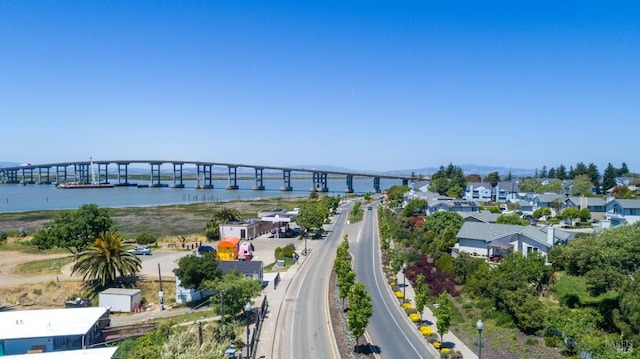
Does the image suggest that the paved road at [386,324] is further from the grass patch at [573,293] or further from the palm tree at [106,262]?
the palm tree at [106,262]

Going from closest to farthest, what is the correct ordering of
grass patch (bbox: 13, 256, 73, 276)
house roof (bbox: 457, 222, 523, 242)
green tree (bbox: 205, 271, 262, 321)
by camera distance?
green tree (bbox: 205, 271, 262, 321) → grass patch (bbox: 13, 256, 73, 276) → house roof (bbox: 457, 222, 523, 242)

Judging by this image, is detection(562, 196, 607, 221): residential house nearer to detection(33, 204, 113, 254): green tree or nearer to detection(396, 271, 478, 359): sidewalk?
detection(396, 271, 478, 359): sidewalk

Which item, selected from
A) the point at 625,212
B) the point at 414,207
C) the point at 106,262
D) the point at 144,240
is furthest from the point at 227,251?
the point at 625,212

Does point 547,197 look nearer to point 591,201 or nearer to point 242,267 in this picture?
point 591,201

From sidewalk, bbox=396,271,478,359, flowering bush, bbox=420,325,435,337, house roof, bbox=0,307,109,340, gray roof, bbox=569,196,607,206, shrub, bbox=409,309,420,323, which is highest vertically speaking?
gray roof, bbox=569,196,607,206

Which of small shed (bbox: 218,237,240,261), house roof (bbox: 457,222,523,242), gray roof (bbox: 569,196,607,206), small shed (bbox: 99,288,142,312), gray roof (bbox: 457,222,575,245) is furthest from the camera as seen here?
gray roof (bbox: 569,196,607,206)

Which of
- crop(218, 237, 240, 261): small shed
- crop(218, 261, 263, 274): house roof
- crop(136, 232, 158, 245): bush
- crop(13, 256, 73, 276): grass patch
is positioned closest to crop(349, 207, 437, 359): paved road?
crop(218, 261, 263, 274): house roof
